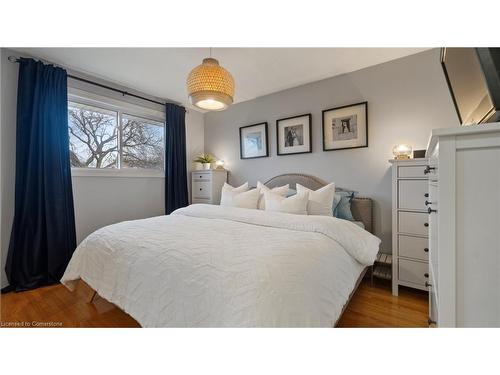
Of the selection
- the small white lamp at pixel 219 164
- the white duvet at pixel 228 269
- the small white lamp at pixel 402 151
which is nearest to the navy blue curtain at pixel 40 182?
the white duvet at pixel 228 269

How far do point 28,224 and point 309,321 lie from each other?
2798mm

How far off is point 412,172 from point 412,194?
198mm

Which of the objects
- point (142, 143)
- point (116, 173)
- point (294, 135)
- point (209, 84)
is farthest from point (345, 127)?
point (116, 173)

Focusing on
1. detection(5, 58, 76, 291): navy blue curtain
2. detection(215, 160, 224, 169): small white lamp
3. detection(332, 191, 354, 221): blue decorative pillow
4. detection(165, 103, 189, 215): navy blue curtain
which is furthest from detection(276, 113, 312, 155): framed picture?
detection(5, 58, 76, 291): navy blue curtain

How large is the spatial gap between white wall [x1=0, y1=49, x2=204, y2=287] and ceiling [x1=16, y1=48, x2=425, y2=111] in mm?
362

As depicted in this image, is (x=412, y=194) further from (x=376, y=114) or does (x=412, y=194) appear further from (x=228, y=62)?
(x=228, y=62)

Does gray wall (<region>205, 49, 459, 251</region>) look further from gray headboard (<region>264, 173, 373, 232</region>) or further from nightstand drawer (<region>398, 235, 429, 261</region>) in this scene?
nightstand drawer (<region>398, 235, 429, 261</region>)

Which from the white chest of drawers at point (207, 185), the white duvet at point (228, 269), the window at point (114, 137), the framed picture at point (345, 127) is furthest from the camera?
the white chest of drawers at point (207, 185)

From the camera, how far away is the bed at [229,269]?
87 cm

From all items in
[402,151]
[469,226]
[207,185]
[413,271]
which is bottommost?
[413,271]

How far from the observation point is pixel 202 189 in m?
3.60

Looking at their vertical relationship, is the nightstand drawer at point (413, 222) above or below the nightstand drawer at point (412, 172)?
below

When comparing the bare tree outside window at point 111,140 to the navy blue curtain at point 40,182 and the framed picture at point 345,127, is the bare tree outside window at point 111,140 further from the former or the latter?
the framed picture at point 345,127
